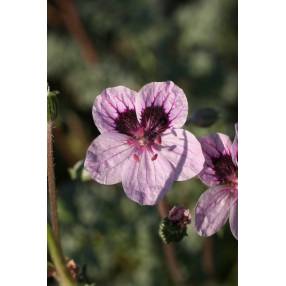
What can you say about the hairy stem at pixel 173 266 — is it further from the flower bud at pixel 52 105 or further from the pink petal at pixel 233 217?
the flower bud at pixel 52 105

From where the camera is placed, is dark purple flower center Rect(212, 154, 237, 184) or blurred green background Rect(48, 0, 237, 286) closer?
dark purple flower center Rect(212, 154, 237, 184)

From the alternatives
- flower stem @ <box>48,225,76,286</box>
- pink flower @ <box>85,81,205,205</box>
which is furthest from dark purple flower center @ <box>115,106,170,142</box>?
flower stem @ <box>48,225,76,286</box>

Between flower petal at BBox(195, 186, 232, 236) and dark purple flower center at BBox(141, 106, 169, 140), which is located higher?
dark purple flower center at BBox(141, 106, 169, 140)

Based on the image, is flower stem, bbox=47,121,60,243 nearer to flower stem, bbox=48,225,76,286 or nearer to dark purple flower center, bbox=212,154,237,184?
flower stem, bbox=48,225,76,286

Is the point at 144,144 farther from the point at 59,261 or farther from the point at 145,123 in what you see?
the point at 59,261
